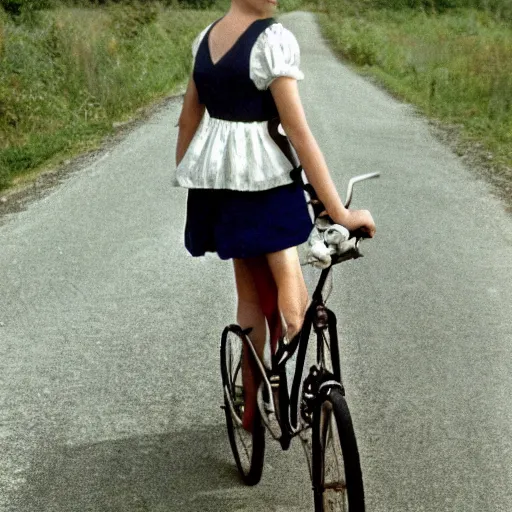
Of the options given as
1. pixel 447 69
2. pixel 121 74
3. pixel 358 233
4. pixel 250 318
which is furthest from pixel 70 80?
pixel 358 233

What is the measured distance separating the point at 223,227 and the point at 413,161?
8.01 meters

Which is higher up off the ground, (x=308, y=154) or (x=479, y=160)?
(x=308, y=154)

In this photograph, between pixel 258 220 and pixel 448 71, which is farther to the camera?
pixel 448 71

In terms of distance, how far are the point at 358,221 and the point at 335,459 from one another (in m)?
0.66

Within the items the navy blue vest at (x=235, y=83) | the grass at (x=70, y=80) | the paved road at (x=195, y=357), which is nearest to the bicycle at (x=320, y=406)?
the navy blue vest at (x=235, y=83)

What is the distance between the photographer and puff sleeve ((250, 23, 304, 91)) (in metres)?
2.68

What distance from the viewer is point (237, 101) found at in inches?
112

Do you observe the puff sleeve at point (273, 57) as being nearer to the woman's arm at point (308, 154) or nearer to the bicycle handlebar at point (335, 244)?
the woman's arm at point (308, 154)

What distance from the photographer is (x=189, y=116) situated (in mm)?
3100

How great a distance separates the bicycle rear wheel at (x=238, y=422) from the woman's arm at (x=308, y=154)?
2.73 feet

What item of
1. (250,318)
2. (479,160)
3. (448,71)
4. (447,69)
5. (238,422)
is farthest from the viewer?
(447,69)

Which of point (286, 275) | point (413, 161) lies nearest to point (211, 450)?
point (286, 275)

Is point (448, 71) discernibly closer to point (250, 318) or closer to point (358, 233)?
point (250, 318)

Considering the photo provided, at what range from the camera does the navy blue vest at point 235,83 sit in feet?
9.12
